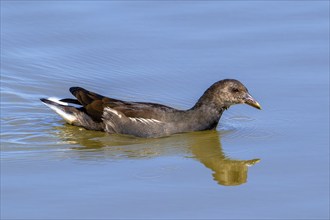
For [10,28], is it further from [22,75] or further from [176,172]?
[176,172]

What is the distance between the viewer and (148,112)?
14.1 meters

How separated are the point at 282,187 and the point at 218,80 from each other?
4095 mm

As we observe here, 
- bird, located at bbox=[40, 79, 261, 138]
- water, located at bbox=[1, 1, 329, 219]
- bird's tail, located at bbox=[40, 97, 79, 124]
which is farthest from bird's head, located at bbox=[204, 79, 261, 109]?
bird's tail, located at bbox=[40, 97, 79, 124]

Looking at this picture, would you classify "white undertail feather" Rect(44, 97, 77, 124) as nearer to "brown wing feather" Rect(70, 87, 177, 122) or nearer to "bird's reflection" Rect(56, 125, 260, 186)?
"bird's reflection" Rect(56, 125, 260, 186)

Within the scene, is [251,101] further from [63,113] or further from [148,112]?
[63,113]

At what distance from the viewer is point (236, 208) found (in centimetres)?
1093

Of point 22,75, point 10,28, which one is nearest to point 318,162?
point 22,75

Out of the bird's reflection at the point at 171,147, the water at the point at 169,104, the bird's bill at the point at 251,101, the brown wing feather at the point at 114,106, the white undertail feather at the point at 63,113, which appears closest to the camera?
the water at the point at 169,104

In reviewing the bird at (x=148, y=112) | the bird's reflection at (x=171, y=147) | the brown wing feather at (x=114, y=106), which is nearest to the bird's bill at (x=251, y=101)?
the bird at (x=148, y=112)

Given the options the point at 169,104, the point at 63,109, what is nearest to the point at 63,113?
the point at 63,109

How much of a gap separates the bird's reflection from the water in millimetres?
27

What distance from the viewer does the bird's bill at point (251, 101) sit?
14045 mm

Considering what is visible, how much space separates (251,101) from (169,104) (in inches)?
59.2

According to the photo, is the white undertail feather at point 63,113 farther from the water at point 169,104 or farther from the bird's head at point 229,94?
the bird's head at point 229,94
